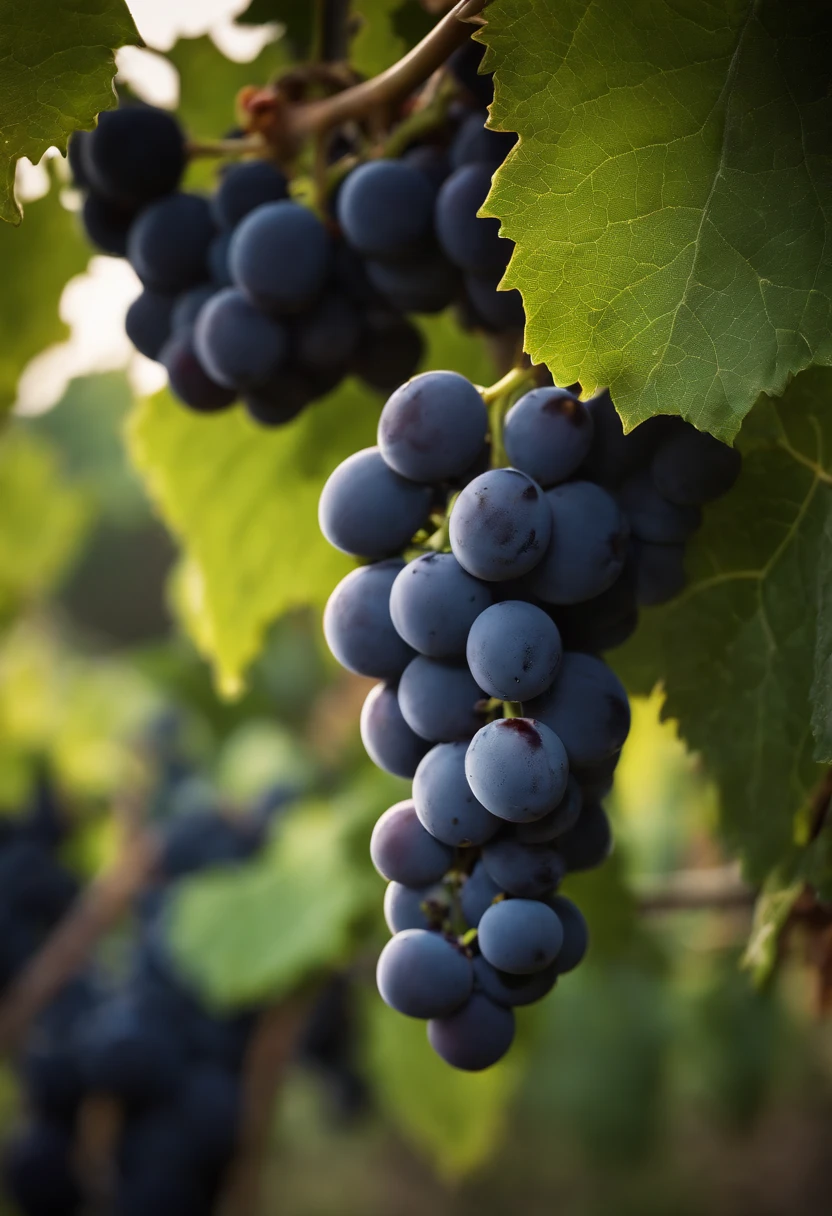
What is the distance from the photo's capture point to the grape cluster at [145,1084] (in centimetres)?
134

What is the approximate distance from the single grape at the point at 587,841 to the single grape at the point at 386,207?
0.95ft

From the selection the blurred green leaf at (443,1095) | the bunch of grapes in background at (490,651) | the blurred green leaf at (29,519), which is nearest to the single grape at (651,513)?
the bunch of grapes in background at (490,651)

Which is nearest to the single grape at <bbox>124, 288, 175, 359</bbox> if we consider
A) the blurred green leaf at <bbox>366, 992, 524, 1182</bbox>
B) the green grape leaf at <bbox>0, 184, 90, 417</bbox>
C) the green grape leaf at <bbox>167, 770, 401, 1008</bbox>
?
the green grape leaf at <bbox>0, 184, 90, 417</bbox>

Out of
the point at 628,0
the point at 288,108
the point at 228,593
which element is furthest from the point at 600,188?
the point at 228,593

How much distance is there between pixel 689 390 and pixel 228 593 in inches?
20.3

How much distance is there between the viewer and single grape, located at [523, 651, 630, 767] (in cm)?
41

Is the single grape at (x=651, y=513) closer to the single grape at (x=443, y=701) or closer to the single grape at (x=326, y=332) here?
the single grape at (x=443, y=701)

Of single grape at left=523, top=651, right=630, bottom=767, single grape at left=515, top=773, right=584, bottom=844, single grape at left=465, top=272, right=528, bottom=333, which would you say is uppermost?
single grape at left=465, top=272, right=528, bottom=333

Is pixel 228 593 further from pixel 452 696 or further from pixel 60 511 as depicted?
pixel 60 511

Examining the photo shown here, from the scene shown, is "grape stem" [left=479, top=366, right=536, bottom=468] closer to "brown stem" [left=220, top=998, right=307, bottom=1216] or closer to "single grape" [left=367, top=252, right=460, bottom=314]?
"single grape" [left=367, top=252, right=460, bottom=314]

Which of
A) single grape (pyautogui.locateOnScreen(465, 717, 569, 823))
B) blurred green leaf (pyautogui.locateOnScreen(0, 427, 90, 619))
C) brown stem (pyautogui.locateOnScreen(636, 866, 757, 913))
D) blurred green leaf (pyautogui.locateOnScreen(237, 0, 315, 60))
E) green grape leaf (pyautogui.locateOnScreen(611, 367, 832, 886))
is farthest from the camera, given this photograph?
blurred green leaf (pyautogui.locateOnScreen(0, 427, 90, 619))

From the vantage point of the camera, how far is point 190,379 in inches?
23.7

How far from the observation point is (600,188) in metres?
0.39

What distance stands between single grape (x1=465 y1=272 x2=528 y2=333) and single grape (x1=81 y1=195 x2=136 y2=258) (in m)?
0.21
